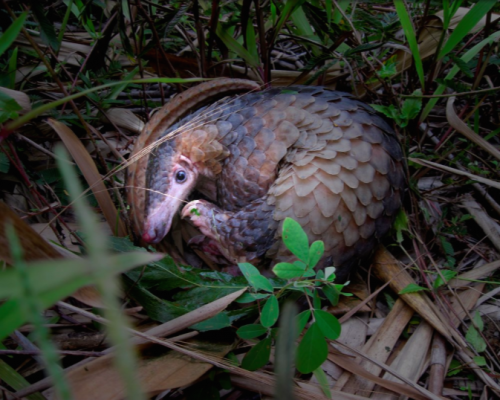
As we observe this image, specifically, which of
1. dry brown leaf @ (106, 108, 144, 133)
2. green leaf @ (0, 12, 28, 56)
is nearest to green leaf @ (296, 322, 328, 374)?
green leaf @ (0, 12, 28, 56)

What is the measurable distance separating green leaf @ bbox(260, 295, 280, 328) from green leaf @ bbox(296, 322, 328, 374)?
0.10 metres

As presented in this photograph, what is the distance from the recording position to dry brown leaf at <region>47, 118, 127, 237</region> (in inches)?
58.8

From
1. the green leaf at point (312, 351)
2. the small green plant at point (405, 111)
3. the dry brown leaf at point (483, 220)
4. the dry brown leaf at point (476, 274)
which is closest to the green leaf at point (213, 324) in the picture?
the green leaf at point (312, 351)

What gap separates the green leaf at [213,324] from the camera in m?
1.20

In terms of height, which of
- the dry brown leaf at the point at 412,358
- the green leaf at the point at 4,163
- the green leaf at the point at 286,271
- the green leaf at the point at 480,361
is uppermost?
the green leaf at the point at 4,163

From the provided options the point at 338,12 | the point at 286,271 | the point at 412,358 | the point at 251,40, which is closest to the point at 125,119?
the point at 251,40

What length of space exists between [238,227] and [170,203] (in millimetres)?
301

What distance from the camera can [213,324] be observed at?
121 cm

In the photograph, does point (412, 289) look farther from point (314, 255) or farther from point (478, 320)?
point (314, 255)

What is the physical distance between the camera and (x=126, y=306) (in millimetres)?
1494

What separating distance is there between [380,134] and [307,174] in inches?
15.4

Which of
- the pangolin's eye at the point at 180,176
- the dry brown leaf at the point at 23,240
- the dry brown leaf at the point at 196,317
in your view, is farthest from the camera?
the pangolin's eye at the point at 180,176

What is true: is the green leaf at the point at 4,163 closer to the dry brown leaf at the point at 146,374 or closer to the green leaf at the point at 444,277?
the dry brown leaf at the point at 146,374

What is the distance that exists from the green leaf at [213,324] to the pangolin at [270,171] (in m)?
0.39
